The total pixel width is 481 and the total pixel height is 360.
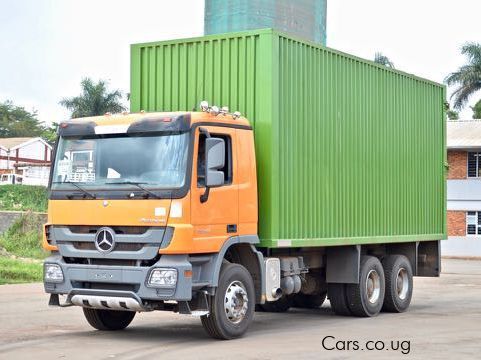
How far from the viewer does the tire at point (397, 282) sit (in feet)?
51.4

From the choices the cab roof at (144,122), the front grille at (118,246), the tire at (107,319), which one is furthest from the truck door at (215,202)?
the tire at (107,319)

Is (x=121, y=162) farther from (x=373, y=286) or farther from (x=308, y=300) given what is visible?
(x=308, y=300)

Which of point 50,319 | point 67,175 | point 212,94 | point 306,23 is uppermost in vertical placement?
point 306,23

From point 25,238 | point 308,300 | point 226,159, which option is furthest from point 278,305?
point 25,238

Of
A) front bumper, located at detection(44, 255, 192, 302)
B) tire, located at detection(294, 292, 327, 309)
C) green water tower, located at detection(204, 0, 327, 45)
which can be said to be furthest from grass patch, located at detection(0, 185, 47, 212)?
front bumper, located at detection(44, 255, 192, 302)

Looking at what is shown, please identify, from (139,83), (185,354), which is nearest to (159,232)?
(185,354)

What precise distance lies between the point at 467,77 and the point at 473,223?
1236 centimetres

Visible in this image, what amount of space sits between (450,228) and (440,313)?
1122 inches

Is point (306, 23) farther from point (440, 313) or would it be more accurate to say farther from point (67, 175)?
point (67, 175)

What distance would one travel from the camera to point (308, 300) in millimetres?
16406

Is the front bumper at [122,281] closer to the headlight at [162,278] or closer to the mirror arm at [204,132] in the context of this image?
the headlight at [162,278]

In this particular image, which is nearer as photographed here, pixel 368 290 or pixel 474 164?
pixel 368 290

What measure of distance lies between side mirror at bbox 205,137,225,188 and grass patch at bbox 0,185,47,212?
3140 centimetres

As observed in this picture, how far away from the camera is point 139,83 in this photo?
1373cm
